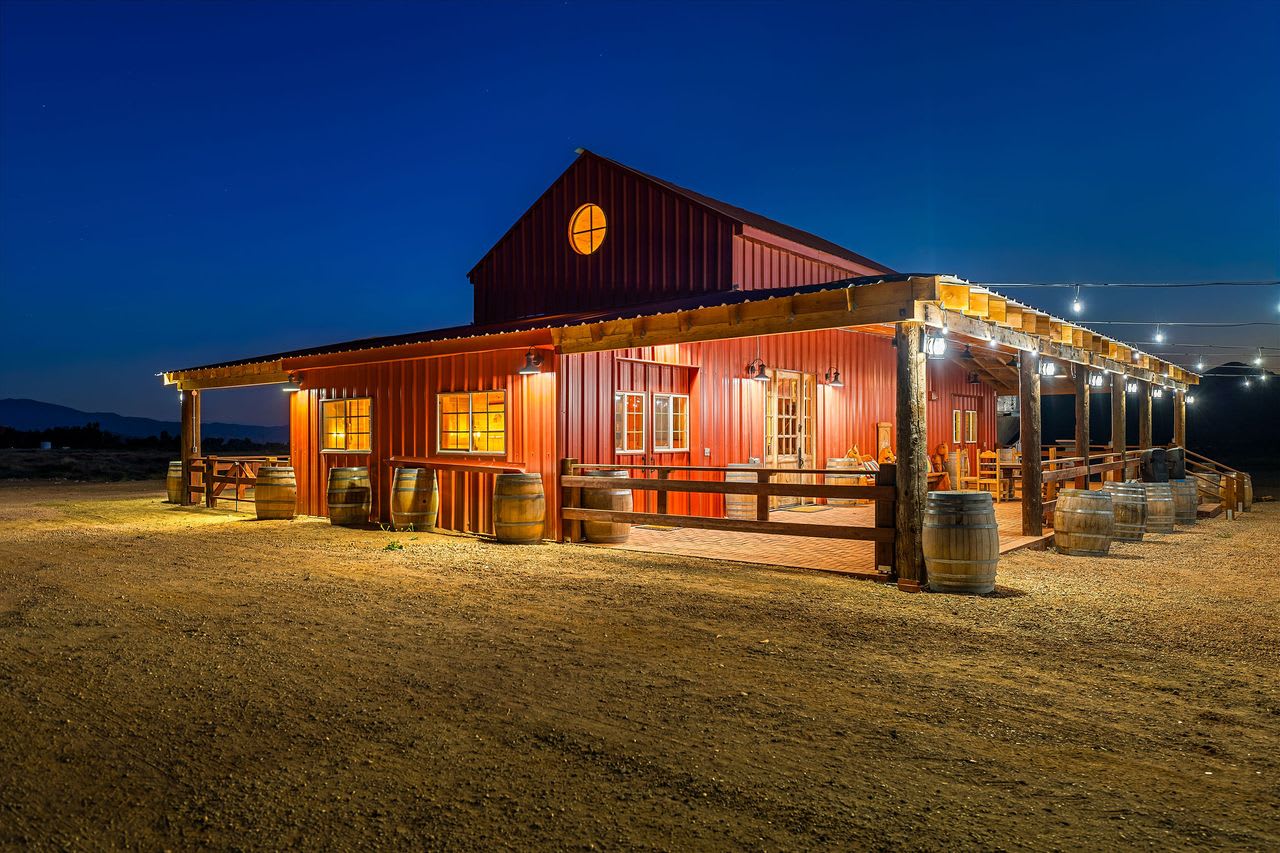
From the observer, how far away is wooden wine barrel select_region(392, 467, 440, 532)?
1288 centimetres

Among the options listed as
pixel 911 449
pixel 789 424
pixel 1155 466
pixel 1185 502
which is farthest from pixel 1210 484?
pixel 911 449

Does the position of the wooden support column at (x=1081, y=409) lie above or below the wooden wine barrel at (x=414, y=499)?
above

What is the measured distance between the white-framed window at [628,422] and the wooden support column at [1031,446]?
5416mm

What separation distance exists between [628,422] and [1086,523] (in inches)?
248

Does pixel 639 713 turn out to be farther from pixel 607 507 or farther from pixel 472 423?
pixel 472 423

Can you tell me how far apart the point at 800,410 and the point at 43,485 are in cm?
2323

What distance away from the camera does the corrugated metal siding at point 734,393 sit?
12.3 metres

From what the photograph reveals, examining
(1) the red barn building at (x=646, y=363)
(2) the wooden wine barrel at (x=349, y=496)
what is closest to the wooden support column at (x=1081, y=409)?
(1) the red barn building at (x=646, y=363)

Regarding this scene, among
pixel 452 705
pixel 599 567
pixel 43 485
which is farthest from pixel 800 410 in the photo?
pixel 43 485

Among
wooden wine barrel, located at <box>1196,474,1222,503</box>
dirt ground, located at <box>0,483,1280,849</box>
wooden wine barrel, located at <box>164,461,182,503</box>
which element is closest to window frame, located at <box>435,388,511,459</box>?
dirt ground, located at <box>0,483,1280,849</box>

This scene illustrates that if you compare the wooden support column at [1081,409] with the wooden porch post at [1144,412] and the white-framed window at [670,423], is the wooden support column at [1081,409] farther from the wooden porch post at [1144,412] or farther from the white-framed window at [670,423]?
the white-framed window at [670,423]

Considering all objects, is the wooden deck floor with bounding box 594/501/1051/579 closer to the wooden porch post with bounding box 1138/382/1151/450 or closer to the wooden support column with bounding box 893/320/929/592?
the wooden support column with bounding box 893/320/929/592

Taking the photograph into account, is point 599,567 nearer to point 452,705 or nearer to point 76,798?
point 452,705

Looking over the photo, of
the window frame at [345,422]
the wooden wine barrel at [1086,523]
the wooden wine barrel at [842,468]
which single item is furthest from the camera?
the wooden wine barrel at [842,468]
